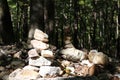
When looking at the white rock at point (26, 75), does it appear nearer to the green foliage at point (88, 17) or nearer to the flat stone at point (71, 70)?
the flat stone at point (71, 70)

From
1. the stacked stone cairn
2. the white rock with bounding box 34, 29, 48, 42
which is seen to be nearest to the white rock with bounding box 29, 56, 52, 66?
the stacked stone cairn

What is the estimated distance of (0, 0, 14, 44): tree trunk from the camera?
980 centimetres

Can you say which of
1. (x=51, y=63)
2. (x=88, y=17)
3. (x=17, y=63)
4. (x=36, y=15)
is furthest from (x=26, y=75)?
(x=88, y=17)

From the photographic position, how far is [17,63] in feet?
20.7

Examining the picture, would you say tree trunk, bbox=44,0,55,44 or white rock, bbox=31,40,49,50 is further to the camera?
tree trunk, bbox=44,0,55,44

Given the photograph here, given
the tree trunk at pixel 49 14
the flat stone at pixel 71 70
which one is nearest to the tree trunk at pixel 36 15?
the flat stone at pixel 71 70

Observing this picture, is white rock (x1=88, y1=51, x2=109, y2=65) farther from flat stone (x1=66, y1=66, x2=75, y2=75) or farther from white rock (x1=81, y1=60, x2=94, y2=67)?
flat stone (x1=66, y1=66, x2=75, y2=75)

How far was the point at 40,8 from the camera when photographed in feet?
29.3

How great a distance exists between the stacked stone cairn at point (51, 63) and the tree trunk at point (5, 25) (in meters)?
3.25

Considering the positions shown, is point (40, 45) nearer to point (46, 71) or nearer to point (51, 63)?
point (51, 63)

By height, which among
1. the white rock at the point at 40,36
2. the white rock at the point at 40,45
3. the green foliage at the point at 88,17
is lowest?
the green foliage at the point at 88,17

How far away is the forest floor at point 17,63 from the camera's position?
6082 millimetres

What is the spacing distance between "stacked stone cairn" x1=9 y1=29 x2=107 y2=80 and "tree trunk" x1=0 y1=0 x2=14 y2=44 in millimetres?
3249

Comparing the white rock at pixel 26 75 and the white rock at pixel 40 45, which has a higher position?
the white rock at pixel 40 45
